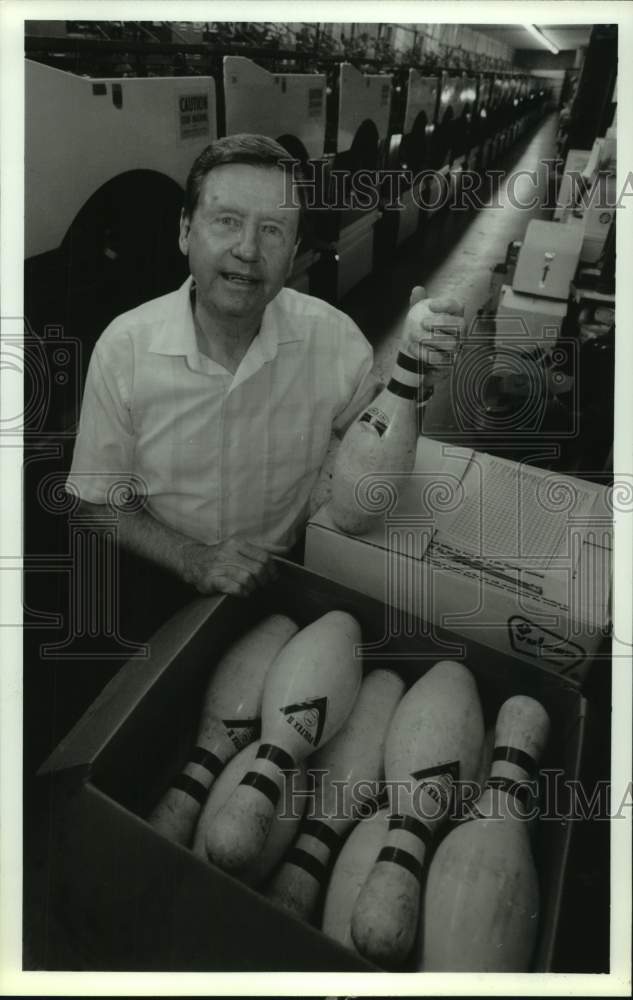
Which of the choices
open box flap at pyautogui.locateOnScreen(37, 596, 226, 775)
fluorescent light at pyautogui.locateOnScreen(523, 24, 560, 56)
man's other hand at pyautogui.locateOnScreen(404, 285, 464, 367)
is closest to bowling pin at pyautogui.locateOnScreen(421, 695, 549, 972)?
open box flap at pyautogui.locateOnScreen(37, 596, 226, 775)

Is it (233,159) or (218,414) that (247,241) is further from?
(218,414)

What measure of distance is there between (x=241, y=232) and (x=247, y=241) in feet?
0.07

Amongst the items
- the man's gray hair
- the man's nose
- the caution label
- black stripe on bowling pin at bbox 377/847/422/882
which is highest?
the caution label

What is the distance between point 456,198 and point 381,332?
1.03 ft

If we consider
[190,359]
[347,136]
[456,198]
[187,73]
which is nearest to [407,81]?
[347,136]

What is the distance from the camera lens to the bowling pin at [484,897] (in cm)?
74

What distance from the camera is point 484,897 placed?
2.43 feet

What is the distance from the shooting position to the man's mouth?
3.70 feet

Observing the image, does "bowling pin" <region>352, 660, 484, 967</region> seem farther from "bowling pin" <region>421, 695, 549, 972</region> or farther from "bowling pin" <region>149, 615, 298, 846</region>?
"bowling pin" <region>149, 615, 298, 846</region>

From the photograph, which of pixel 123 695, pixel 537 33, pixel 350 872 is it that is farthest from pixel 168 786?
pixel 537 33

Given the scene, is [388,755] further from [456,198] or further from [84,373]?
[456,198]

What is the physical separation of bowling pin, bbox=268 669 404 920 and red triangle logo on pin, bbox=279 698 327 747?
5 centimetres

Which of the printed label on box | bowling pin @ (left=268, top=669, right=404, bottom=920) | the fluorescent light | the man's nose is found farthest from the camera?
the fluorescent light

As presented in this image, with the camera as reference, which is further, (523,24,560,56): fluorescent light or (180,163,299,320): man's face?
(523,24,560,56): fluorescent light
